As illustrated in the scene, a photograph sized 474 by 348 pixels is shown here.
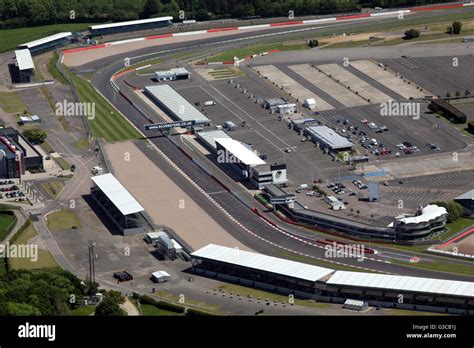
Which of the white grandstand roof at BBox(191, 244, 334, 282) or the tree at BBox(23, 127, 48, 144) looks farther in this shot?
the tree at BBox(23, 127, 48, 144)

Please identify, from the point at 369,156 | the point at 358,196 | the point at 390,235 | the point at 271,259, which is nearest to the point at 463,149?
the point at 369,156

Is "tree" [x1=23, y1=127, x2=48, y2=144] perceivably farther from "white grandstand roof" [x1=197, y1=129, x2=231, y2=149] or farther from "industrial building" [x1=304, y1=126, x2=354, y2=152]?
"industrial building" [x1=304, y1=126, x2=354, y2=152]

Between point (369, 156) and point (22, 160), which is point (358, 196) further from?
point (22, 160)

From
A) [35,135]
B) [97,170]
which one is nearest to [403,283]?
[97,170]

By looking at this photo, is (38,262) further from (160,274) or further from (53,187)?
(53,187)

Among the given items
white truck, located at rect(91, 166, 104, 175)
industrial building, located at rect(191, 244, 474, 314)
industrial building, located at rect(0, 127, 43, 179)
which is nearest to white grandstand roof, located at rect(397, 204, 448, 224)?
industrial building, located at rect(191, 244, 474, 314)

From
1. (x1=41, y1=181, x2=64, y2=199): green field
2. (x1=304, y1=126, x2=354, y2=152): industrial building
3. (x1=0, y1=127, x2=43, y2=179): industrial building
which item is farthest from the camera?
(x1=304, y1=126, x2=354, y2=152): industrial building
